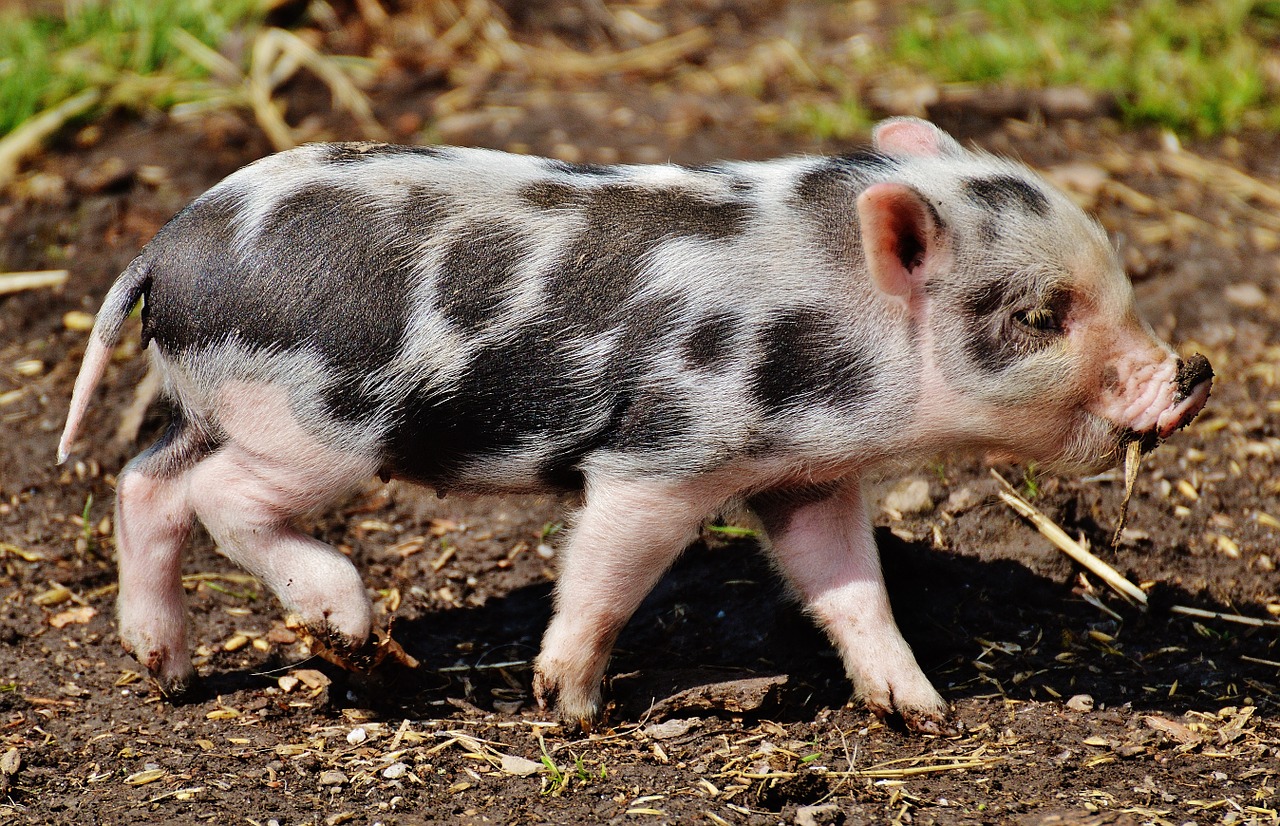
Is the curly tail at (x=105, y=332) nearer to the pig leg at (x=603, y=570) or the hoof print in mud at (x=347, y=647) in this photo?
the hoof print in mud at (x=347, y=647)

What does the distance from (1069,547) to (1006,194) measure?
4.87 feet

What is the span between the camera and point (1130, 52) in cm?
852

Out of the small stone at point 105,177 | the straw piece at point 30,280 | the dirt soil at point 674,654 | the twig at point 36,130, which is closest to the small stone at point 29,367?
the dirt soil at point 674,654

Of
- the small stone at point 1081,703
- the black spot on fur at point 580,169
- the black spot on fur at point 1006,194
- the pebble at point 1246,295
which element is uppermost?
the black spot on fur at point 1006,194

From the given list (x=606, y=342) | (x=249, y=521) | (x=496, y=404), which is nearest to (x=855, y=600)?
(x=606, y=342)

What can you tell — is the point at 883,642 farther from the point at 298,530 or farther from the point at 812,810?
the point at 298,530

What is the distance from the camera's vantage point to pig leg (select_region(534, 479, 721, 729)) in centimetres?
389

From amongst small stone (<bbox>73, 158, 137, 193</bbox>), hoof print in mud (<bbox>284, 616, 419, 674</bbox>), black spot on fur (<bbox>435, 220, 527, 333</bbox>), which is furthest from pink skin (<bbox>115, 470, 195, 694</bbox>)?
small stone (<bbox>73, 158, 137, 193</bbox>)

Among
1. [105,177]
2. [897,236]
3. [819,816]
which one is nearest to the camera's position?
[819,816]

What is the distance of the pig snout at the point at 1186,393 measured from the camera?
3.91m

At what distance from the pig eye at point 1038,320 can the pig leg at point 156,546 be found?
2.42 m

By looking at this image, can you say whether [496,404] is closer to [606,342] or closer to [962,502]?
[606,342]

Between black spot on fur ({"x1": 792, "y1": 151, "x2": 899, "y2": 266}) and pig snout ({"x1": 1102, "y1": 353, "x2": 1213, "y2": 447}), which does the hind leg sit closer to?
black spot on fur ({"x1": 792, "y1": 151, "x2": 899, "y2": 266})

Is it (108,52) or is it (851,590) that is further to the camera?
(108,52)
